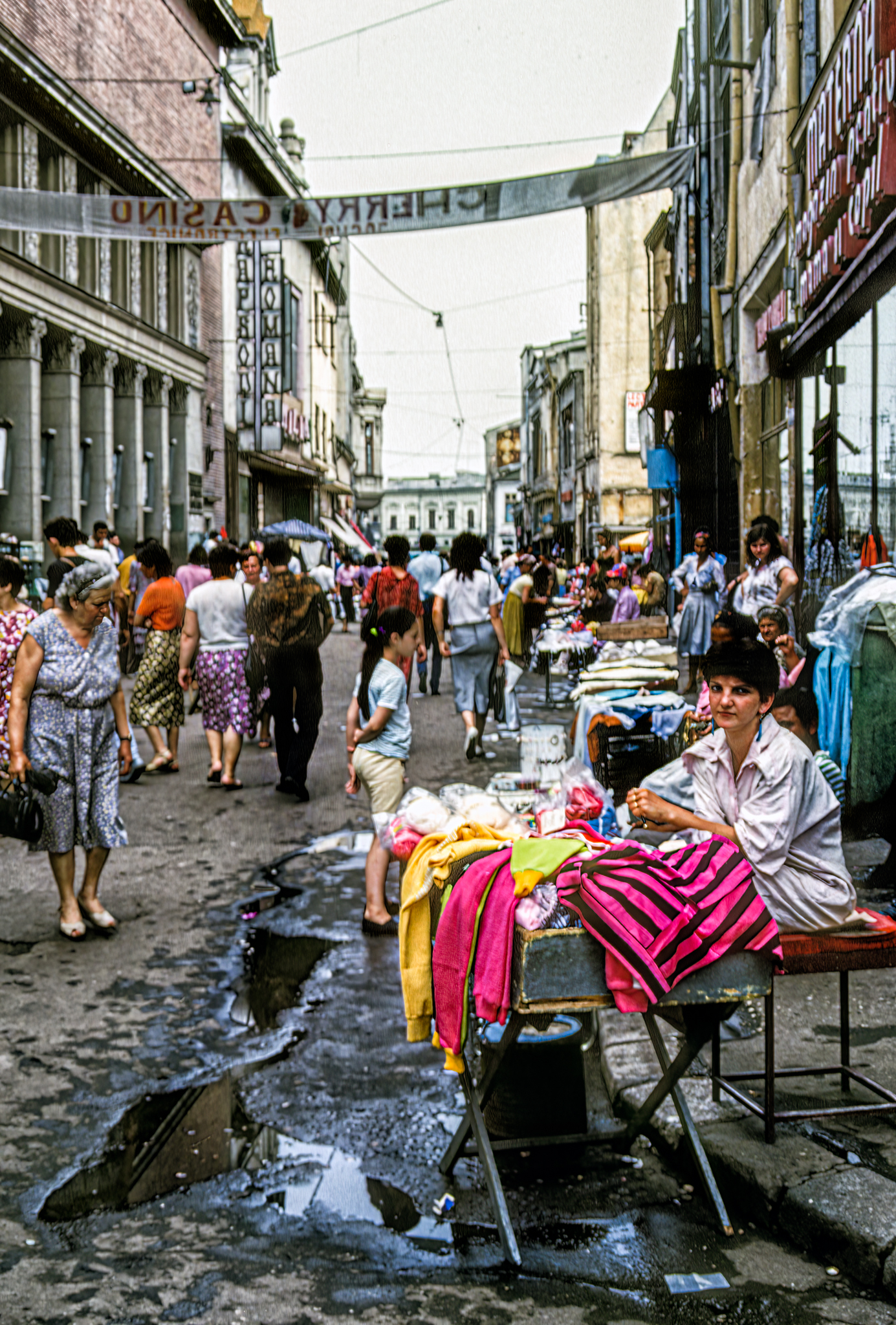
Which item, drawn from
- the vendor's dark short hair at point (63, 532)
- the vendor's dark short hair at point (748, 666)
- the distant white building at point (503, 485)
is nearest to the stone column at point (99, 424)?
the vendor's dark short hair at point (63, 532)

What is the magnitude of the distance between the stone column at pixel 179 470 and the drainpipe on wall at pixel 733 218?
49.6 ft

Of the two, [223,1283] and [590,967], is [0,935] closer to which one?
[223,1283]

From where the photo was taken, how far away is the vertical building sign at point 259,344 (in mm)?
33688

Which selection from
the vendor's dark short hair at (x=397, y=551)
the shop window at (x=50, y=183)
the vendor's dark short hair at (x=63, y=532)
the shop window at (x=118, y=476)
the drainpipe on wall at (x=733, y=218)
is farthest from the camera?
the shop window at (x=118, y=476)

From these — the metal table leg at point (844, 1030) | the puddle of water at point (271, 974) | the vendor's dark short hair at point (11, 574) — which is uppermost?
the vendor's dark short hair at point (11, 574)

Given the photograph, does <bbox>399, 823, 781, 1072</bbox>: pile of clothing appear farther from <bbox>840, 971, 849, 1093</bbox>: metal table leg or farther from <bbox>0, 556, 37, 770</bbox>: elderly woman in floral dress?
<bbox>0, 556, 37, 770</bbox>: elderly woman in floral dress

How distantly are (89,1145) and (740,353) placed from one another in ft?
48.9

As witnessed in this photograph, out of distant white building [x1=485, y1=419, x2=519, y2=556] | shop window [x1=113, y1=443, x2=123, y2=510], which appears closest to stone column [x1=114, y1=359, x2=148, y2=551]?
shop window [x1=113, y1=443, x2=123, y2=510]

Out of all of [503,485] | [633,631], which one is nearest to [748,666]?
[633,631]

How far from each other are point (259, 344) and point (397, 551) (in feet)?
79.4

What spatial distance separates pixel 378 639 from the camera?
643 centimetres

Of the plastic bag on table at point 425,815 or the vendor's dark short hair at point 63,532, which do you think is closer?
the plastic bag on table at point 425,815

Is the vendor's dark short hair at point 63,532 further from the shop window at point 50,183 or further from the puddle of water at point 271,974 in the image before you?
the shop window at point 50,183

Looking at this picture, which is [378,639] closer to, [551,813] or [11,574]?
[11,574]
